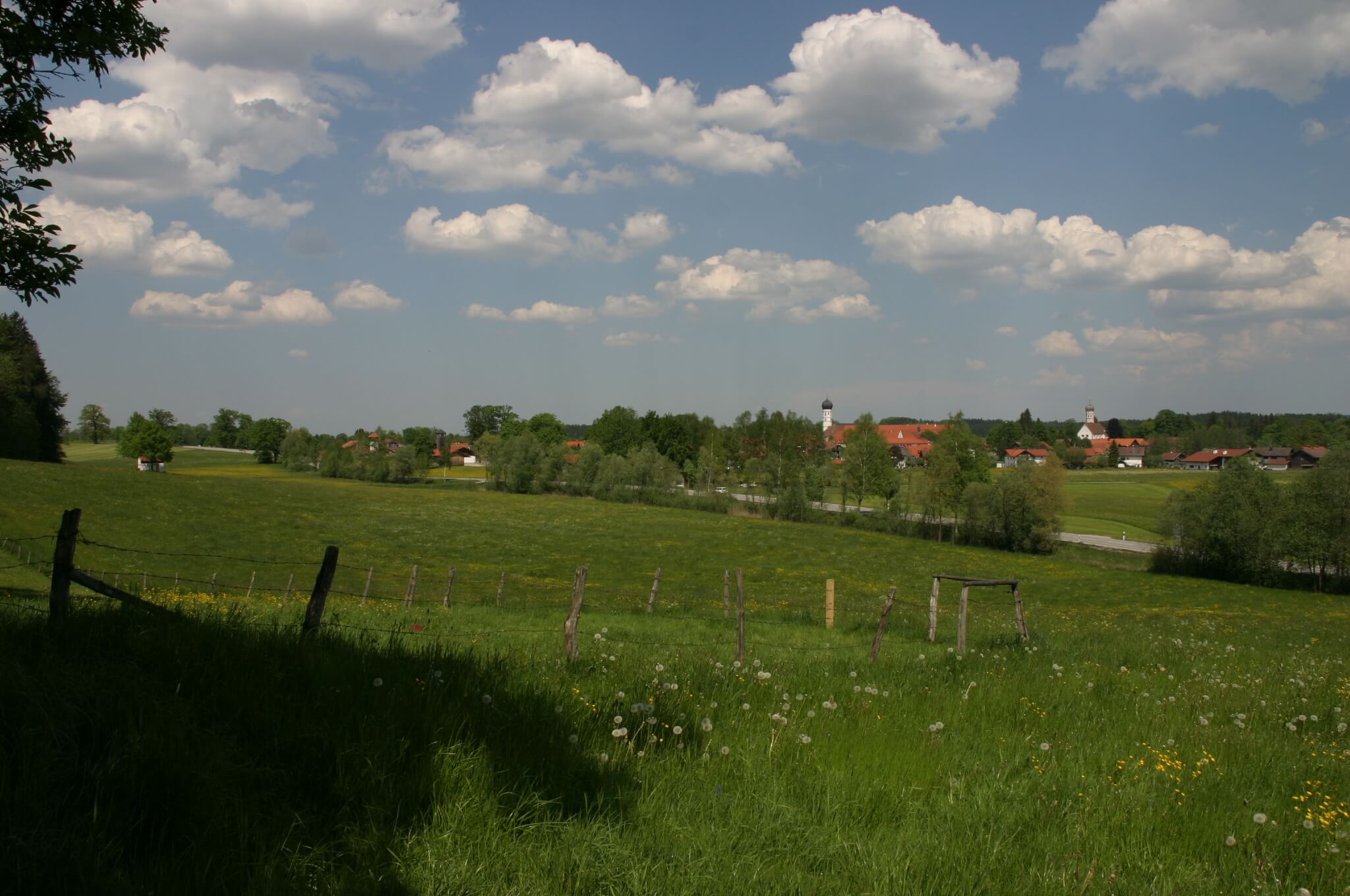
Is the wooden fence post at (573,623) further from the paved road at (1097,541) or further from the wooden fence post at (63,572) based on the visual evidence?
the paved road at (1097,541)

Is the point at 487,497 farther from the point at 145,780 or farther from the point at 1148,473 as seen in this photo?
the point at 1148,473

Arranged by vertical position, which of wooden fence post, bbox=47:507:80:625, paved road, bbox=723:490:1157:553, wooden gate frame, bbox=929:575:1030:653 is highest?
wooden fence post, bbox=47:507:80:625

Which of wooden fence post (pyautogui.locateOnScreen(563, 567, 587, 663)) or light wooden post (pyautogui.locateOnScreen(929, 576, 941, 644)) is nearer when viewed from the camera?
wooden fence post (pyautogui.locateOnScreen(563, 567, 587, 663))

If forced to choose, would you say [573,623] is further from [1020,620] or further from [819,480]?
[819,480]

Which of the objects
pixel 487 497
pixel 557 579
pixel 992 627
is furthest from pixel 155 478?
pixel 992 627

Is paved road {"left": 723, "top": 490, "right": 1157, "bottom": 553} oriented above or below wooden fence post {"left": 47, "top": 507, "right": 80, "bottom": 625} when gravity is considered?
below

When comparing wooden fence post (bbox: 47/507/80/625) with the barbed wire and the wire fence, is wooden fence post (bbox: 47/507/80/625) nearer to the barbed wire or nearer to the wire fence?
the barbed wire

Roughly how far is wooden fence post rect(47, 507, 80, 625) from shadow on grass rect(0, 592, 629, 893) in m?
0.13

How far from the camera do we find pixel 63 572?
6168 mm

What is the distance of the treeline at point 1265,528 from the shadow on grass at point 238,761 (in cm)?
6951

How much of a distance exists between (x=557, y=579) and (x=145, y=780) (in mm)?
38560

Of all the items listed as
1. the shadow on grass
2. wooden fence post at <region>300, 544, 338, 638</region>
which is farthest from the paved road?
the shadow on grass

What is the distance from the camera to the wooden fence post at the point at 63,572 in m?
5.93

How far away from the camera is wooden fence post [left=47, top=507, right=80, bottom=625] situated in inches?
233
